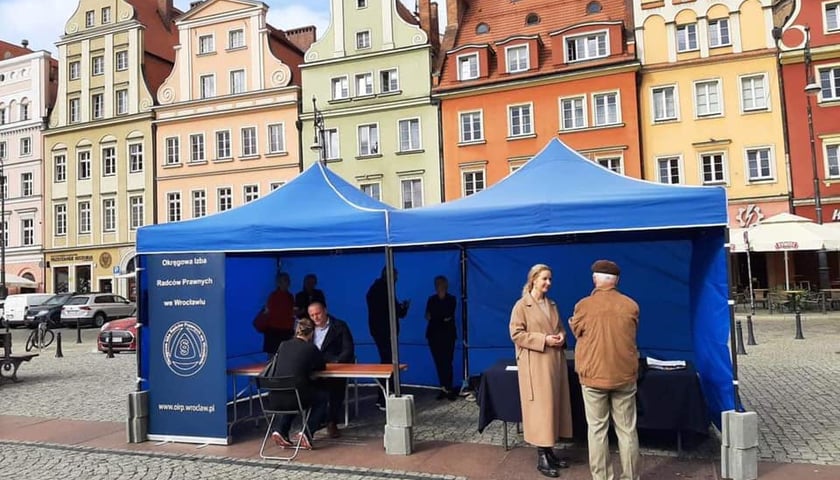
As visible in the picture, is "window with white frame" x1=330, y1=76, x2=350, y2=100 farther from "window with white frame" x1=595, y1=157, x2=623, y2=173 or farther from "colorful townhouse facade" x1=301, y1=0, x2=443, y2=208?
"window with white frame" x1=595, y1=157, x2=623, y2=173

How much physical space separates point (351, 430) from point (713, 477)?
3795 millimetres

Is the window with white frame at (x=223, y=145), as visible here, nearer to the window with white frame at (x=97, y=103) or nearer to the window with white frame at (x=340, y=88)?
the window with white frame at (x=340, y=88)

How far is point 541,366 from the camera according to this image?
5668 millimetres

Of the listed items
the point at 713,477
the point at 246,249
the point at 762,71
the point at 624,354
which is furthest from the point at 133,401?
the point at 762,71

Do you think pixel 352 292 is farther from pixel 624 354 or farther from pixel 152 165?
pixel 152 165

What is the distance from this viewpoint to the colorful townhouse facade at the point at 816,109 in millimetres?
25859

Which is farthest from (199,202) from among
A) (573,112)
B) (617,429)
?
(617,429)

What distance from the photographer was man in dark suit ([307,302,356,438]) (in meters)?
7.41

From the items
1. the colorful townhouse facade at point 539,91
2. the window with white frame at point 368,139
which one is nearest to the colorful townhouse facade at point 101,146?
the window with white frame at point 368,139

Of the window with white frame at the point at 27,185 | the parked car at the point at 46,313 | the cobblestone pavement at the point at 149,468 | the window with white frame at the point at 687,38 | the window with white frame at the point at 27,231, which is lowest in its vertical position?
the cobblestone pavement at the point at 149,468

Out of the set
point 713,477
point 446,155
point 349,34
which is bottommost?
point 713,477

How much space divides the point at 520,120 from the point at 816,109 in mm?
11372

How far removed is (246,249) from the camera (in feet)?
22.7

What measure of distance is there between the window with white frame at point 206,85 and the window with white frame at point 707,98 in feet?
75.2
